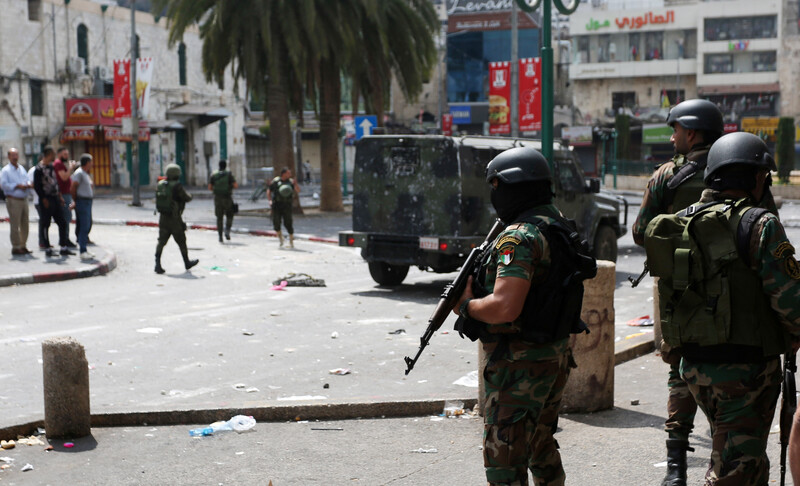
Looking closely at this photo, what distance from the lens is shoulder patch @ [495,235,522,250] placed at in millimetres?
3762

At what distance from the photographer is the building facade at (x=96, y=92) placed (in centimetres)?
4134

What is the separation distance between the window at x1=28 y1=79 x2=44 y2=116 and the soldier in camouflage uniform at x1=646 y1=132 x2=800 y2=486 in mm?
42195

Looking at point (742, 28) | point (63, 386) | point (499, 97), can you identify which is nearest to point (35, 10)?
point (499, 97)

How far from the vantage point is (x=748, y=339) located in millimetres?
3727

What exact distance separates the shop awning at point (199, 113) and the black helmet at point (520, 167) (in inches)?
1851

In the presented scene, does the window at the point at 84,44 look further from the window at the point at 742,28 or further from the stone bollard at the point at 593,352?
the window at the point at 742,28

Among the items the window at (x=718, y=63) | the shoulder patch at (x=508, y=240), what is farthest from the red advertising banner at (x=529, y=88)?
the window at (x=718, y=63)

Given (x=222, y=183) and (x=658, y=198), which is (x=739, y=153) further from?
(x=222, y=183)

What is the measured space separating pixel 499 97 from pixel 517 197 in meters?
37.6

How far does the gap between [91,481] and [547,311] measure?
9.39 ft

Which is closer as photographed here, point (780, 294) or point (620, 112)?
point (780, 294)

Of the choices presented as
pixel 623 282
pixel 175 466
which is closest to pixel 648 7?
pixel 623 282

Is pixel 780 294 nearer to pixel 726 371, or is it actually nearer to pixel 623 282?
pixel 726 371

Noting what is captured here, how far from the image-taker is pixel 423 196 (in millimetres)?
13656
